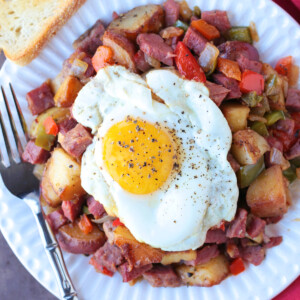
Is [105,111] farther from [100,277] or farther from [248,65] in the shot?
[100,277]

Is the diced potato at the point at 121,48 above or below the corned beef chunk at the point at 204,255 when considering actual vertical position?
above

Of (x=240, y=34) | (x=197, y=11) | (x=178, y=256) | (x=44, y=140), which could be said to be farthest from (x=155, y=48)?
(x=178, y=256)

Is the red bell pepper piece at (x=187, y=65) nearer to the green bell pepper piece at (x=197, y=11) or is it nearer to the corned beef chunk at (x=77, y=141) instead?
the green bell pepper piece at (x=197, y=11)

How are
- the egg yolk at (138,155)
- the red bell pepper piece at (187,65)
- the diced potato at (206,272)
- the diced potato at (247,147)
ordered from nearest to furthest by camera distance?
the egg yolk at (138,155) < the diced potato at (247,147) < the red bell pepper piece at (187,65) < the diced potato at (206,272)

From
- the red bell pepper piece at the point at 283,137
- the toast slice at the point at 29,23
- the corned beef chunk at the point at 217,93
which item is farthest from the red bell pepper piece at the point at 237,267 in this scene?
the toast slice at the point at 29,23

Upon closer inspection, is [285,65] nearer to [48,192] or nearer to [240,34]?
[240,34]
